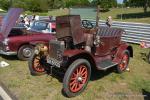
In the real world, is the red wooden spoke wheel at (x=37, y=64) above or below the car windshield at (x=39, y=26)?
below

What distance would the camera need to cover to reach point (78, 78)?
597cm

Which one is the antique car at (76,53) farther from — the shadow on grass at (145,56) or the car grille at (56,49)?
the shadow on grass at (145,56)

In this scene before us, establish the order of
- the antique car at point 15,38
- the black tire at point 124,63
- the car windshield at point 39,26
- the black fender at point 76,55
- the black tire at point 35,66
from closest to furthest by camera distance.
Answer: the black fender at point 76,55, the black tire at point 35,66, the black tire at point 124,63, the antique car at point 15,38, the car windshield at point 39,26

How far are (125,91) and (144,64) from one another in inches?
117

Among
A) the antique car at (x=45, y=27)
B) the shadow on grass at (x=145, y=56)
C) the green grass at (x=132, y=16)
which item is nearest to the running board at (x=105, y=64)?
the shadow on grass at (x=145, y=56)

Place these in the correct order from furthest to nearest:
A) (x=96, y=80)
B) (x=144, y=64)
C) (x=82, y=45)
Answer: (x=144, y=64) < (x=96, y=80) < (x=82, y=45)

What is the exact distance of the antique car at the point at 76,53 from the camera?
590 centimetres

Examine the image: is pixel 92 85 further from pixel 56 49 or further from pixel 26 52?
pixel 26 52

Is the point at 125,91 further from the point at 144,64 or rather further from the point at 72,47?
the point at 144,64

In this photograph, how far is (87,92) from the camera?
621 centimetres

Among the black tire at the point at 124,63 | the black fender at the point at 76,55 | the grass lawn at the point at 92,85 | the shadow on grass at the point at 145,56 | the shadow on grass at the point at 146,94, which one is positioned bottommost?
the shadow on grass at the point at 146,94

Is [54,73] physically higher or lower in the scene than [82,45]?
lower

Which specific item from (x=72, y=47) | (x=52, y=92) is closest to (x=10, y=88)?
(x=52, y=92)

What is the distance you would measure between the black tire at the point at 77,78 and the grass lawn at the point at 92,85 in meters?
0.17
